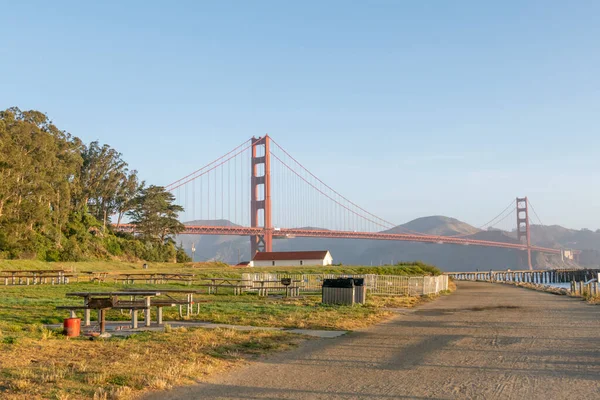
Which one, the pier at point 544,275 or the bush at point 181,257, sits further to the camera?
the pier at point 544,275

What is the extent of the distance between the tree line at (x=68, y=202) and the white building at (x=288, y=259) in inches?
454

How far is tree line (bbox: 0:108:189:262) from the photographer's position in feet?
164

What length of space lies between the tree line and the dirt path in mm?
43267

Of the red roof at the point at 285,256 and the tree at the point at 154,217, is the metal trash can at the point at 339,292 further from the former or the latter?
the tree at the point at 154,217

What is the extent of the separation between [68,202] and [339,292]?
47526 millimetres

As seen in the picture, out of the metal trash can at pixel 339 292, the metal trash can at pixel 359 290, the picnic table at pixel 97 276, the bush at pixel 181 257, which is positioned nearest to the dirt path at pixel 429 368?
the metal trash can at pixel 339 292

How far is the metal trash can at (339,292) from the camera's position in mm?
19156

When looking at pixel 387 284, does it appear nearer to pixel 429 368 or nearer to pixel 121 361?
pixel 429 368

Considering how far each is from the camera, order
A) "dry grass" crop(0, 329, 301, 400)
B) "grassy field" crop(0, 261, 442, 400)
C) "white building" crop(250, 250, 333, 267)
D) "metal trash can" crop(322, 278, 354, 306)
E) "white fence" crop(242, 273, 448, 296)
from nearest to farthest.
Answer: "dry grass" crop(0, 329, 301, 400), "grassy field" crop(0, 261, 442, 400), "metal trash can" crop(322, 278, 354, 306), "white fence" crop(242, 273, 448, 296), "white building" crop(250, 250, 333, 267)

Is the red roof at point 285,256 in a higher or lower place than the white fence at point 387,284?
higher

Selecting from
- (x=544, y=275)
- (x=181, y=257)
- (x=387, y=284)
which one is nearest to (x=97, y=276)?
(x=387, y=284)

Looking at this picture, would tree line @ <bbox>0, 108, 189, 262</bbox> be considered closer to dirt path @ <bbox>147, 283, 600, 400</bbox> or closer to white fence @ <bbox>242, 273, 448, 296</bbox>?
white fence @ <bbox>242, 273, 448, 296</bbox>

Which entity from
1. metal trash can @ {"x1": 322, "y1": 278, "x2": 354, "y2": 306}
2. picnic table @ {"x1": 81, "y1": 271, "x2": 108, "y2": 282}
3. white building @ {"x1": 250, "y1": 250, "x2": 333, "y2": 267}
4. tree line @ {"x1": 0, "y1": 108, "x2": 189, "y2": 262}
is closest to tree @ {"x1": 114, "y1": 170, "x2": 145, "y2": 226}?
tree line @ {"x1": 0, "y1": 108, "x2": 189, "y2": 262}

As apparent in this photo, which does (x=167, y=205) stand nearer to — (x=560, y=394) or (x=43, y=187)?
(x=43, y=187)
